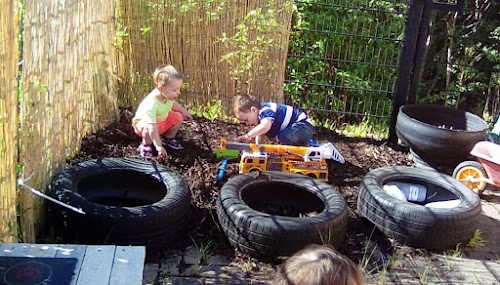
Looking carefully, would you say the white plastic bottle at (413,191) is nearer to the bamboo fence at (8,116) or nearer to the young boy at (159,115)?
the young boy at (159,115)

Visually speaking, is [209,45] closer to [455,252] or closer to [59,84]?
[59,84]

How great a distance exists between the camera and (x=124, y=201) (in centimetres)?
498

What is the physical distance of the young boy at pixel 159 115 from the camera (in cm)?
580

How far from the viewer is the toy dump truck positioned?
18.3 feet

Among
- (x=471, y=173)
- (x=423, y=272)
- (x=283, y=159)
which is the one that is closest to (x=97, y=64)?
(x=283, y=159)

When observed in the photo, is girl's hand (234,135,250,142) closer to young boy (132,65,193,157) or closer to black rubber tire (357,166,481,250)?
young boy (132,65,193,157)

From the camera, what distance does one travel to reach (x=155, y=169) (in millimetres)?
4957

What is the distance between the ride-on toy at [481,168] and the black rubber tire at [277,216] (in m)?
1.58

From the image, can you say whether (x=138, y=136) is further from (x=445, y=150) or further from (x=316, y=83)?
(x=445, y=150)

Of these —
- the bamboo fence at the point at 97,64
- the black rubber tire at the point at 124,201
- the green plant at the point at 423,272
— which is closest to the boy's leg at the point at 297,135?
the bamboo fence at the point at 97,64

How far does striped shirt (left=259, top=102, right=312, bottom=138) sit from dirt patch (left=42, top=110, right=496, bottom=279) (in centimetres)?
54

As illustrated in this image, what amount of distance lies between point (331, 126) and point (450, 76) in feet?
7.87

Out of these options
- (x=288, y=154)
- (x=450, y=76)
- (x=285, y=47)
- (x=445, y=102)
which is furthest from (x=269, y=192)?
(x=450, y=76)

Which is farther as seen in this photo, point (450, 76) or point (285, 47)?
point (450, 76)
